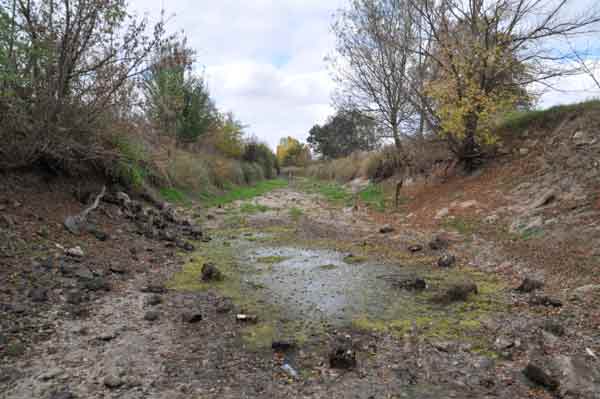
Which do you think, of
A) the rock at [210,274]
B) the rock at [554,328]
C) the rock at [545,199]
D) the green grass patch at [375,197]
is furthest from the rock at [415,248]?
the green grass patch at [375,197]

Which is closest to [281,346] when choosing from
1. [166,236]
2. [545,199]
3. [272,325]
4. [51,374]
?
[272,325]

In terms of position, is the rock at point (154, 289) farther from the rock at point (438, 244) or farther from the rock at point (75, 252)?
the rock at point (438, 244)

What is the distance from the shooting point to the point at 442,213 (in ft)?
28.8

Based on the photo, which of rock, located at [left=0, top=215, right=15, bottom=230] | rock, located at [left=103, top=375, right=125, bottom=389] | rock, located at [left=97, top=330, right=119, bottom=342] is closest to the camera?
rock, located at [left=103, top=375, right=125, bottom=389]

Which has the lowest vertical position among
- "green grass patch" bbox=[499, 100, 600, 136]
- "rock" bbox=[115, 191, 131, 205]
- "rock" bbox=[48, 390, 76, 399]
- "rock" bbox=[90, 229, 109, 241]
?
"rock" bbox=[48, 390, 76, 399]

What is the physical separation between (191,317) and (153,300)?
68 cm

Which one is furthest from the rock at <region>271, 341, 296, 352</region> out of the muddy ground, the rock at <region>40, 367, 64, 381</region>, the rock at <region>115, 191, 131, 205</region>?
the rock at <region>115, 191, 131, 205</region>

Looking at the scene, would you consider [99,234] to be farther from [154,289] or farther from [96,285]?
[154,289]

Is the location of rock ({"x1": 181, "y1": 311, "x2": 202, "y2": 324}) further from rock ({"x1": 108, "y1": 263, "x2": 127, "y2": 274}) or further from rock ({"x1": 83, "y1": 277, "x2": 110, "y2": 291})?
rock ({"x1": 108, "y1": 263, "x2": 127, "y2": 274})

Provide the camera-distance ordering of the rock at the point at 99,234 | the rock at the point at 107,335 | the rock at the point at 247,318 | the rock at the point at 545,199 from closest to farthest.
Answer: the rock at the point at 107,335 < the rock at the point at 247,318 < the rock at the point at 99,234 < the rock at the point at 545,199

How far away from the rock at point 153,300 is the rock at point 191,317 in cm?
52

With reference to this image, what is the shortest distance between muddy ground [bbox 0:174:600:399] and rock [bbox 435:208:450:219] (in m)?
2.62

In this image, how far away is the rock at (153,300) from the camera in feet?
12.6

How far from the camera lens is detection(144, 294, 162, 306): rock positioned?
3846mm
